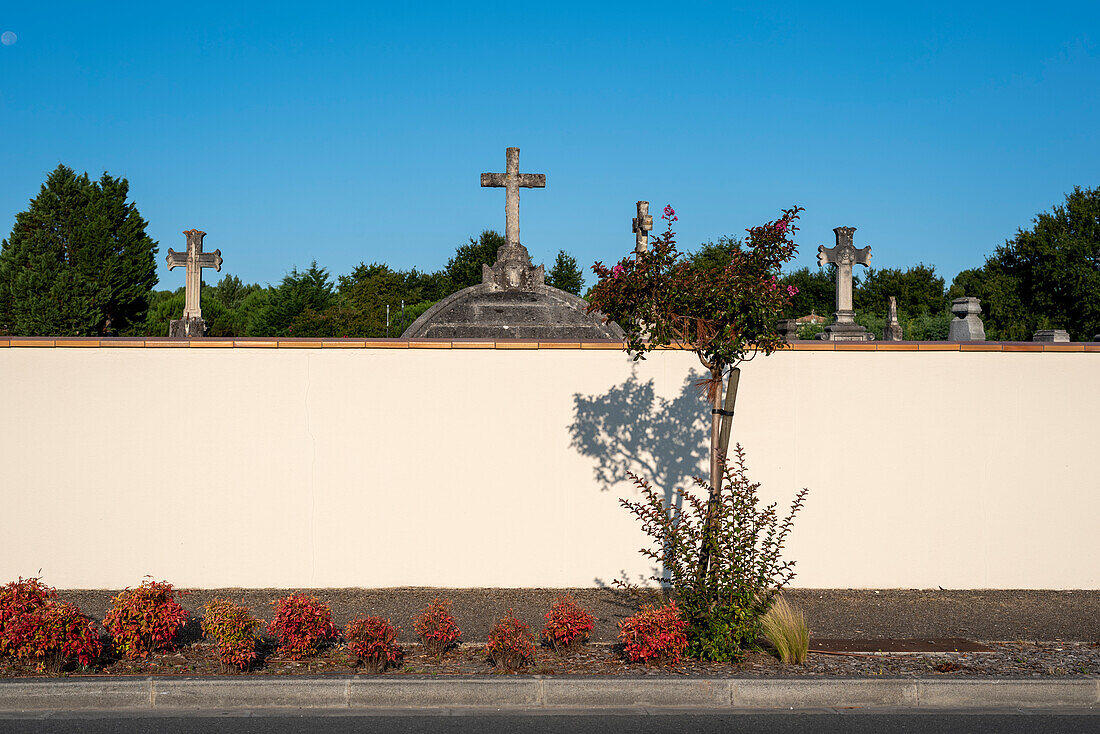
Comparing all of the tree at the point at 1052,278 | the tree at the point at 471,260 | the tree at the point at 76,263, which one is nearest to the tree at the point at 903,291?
the tree at the point at 1052,278

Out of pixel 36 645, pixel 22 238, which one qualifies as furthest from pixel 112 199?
pixel 36 645

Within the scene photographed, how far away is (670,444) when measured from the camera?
362 inches

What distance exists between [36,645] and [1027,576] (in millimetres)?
8685

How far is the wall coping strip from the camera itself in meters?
9.02

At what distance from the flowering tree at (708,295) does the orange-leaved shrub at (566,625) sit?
0.93 metres

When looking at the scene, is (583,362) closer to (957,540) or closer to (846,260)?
(957,540)

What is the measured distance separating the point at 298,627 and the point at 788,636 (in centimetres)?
338

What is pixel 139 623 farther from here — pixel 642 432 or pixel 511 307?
pixel 511 307

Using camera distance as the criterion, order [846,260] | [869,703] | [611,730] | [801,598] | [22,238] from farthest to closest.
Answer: [22,238]
[846,260]
[801,598]
[869,703]
[611,730]

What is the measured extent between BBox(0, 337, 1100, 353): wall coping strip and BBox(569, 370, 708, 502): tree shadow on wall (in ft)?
1.70

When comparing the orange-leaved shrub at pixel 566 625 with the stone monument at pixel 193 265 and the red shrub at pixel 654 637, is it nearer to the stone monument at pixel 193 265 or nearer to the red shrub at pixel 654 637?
the red shrub at pixel 654 637

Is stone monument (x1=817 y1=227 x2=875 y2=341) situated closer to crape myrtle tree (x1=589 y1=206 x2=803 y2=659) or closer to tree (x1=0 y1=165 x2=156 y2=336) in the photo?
crape myrtle tree (x1=589 y1=206 x2=803 y2=659)

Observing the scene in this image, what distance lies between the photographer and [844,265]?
514 inches

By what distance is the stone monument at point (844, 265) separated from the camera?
42.7 ft
